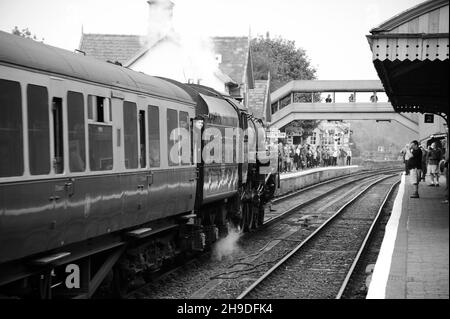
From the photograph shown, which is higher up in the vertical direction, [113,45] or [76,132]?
[113,45]

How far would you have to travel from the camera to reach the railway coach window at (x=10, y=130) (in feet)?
17.8

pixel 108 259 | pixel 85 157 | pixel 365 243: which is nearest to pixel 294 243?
pixel 365 243

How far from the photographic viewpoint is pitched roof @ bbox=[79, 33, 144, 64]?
28094mm

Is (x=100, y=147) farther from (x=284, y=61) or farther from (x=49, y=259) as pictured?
(x=284, y=61)

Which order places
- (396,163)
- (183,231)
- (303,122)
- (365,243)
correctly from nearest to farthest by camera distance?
(183,231) → (365,243) → (303,122) → (396,163)

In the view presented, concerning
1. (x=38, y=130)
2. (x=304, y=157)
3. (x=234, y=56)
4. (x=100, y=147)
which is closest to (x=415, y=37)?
(x=100, y=147)

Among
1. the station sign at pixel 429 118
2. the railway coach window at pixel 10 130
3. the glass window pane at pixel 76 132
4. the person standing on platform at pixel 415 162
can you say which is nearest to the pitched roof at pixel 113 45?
the station sign at pixel 429 118

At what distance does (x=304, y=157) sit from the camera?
41.1 metres

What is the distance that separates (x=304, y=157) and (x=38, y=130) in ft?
117

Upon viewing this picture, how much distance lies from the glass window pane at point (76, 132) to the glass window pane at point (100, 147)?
0.67 ft

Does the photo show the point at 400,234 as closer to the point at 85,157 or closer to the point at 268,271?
the point at 268,271

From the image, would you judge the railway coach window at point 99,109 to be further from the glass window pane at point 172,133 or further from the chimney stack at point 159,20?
the chimney stack at point 159,20

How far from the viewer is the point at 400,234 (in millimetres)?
11516
